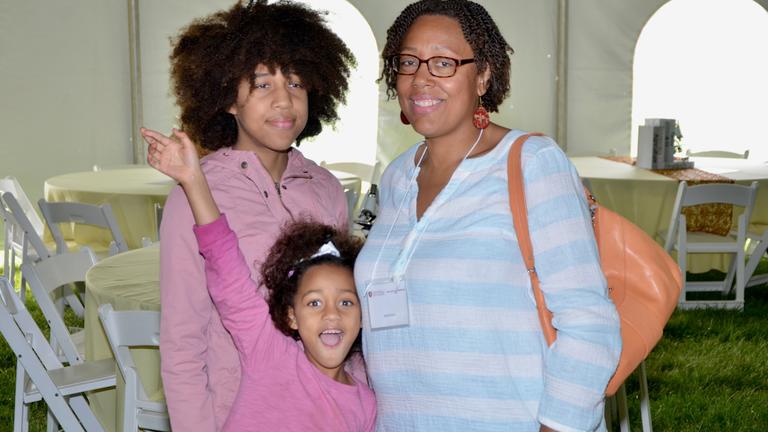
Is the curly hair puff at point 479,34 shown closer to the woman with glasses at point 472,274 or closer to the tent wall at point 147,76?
the woman with glasses at point 472,274

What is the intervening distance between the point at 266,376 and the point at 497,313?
0.57 metres

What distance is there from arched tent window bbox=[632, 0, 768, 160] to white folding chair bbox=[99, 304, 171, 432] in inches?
440

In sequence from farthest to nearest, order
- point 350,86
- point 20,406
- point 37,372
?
point 350,86 → point 20,406 → point 37,372

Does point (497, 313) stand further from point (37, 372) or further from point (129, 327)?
point (37, 372)

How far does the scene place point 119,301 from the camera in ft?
11.6

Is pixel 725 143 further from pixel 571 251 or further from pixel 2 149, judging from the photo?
pixel 571 251

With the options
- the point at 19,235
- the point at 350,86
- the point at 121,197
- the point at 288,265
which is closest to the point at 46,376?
the point at 288,265

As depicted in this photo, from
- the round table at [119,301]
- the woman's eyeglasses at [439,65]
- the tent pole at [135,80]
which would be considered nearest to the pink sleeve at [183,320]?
the woman's eyeglasses at [439,65]

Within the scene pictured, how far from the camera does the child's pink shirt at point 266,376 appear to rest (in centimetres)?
200

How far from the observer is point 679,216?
6535 millimetres

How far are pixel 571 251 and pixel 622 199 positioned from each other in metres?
5.33

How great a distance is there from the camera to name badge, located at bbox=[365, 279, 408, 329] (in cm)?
182

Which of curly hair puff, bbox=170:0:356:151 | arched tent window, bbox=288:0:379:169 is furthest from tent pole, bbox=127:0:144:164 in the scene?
curly hair puff, bbox=170:0:356:151

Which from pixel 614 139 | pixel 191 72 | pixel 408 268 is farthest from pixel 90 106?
pixel 408 268
